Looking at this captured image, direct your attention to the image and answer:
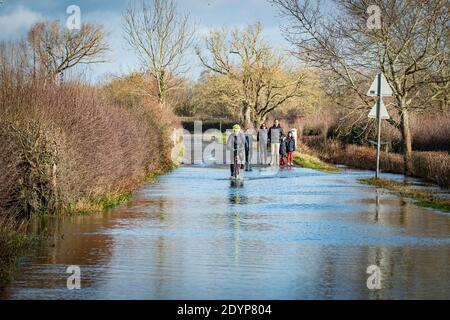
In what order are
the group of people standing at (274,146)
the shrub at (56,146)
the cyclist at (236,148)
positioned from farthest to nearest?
the group of people standing at (274,146), the cyclist at (236,148), the shrub at (56,146)

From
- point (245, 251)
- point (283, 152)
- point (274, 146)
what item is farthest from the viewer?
point (283, 152)

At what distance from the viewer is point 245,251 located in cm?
1081

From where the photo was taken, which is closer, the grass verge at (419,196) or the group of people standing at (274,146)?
the grass verge at (419,196)

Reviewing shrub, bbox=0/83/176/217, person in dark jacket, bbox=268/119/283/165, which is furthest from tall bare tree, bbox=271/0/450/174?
shrub, bbox=0/83/176/217

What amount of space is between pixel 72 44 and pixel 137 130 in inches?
904

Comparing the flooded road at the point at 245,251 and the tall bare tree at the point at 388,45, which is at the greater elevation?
the tall bare tree at the point at 388,45

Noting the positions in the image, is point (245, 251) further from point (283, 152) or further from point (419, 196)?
point (283, 152)

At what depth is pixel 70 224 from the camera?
1335 centimetres

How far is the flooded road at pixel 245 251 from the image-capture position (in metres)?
8.21

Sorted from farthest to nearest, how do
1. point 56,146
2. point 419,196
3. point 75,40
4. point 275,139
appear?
point 75,40, point 275,139, point 419,196, point 56,146

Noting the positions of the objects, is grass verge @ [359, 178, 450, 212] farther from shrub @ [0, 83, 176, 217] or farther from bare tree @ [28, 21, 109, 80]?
bare tree @ [28, 21, 109, 80]

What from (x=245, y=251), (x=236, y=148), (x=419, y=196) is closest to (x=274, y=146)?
(x=236, y=148)

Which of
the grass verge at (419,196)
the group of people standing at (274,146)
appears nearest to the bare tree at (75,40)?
the group of people standing at (274,146)

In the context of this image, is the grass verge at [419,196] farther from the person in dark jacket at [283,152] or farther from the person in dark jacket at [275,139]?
the person in dark jacket at [283,152]
